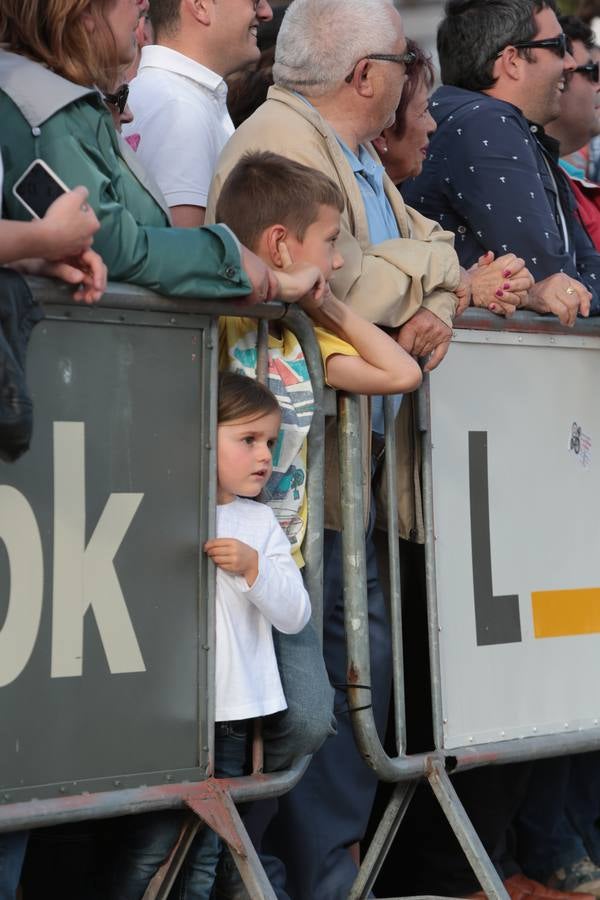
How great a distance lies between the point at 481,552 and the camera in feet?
13.3

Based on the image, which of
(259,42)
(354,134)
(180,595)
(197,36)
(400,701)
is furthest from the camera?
(259,42)

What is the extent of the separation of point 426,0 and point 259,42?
61.4 ft

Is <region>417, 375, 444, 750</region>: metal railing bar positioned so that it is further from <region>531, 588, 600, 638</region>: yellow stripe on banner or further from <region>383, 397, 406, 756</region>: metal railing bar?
<region>531, 588, 600, 638</region>: yellow stripe on banner

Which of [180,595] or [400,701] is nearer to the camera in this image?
[180,595]

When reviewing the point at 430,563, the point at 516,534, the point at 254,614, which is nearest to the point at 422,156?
the point at 516,534

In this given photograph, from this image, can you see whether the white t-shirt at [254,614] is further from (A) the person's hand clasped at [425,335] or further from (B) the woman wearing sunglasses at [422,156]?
(B) the woman wearing sunglasses at [422,156]

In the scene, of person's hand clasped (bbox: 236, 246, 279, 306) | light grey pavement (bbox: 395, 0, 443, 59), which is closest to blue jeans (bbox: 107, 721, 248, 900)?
person's hand clasped (bbox: 236, 246, 279, 306)

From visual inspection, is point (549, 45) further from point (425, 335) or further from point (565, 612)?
point (565, 612)

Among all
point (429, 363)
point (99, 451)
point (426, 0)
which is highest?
point (426, 0)

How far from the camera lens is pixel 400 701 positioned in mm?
3811

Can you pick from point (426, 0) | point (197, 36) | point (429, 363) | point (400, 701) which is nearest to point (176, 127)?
point (197, 36)

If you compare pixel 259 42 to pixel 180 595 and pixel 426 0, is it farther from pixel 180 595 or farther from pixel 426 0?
pixel 426 0

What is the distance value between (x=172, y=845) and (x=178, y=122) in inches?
77.6

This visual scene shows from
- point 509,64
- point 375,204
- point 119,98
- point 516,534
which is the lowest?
point 516,534
